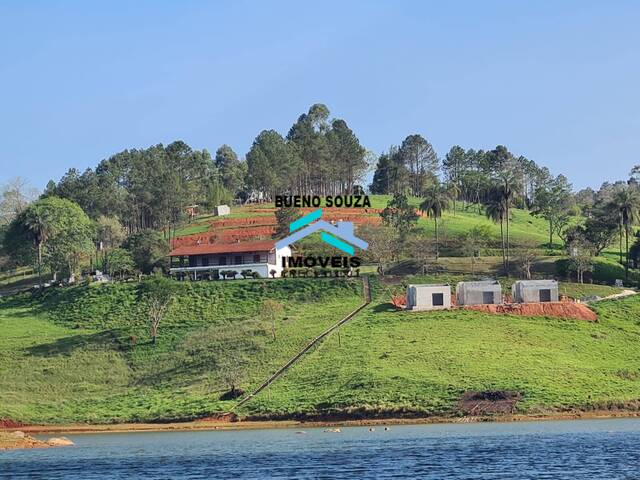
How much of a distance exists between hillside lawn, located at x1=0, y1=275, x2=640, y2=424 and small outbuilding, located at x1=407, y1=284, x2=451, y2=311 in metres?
2.72

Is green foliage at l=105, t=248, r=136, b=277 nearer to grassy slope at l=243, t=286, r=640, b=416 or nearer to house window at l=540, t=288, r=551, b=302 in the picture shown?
grassy slope at l=243, t=286, r=640, b=416

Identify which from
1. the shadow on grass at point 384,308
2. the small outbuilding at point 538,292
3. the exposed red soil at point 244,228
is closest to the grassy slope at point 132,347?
the shadow on grass at point 384,308

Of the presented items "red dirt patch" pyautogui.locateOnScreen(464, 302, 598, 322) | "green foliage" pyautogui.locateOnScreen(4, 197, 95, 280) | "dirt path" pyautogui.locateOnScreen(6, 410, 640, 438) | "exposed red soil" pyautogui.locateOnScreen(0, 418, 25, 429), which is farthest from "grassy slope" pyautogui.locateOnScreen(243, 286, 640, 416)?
"green foliage" pyautogui.locateOnScreen(4, 197, 95, 280)

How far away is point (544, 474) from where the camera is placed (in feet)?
175

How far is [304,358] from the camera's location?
10725 cm

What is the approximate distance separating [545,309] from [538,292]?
11.6 ft

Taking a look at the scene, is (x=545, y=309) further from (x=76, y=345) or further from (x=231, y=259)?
(x=76, y=345)

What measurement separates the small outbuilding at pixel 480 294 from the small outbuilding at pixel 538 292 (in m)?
2.89

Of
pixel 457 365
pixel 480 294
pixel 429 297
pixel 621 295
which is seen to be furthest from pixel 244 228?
pixel 457 365

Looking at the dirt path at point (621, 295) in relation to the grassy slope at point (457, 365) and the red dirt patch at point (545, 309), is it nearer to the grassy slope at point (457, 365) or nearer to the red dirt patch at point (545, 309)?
the grassy slope at point (457, 365)

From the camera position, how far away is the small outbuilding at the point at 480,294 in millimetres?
121688

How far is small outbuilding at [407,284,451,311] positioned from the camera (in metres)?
121

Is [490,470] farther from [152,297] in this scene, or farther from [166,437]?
[152,297]

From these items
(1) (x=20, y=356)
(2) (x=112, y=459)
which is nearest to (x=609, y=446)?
(2) (x=112, y=459)
